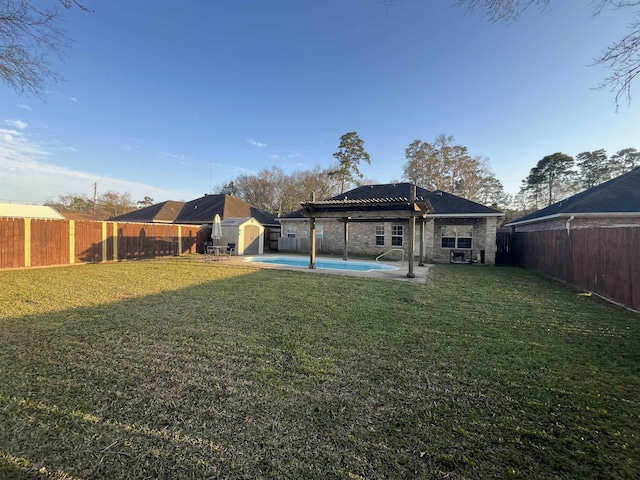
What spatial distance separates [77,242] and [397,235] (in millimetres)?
16521

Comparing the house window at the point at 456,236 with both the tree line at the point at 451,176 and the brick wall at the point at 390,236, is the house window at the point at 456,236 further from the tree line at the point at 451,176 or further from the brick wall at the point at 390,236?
the tree line at the point at 451,176

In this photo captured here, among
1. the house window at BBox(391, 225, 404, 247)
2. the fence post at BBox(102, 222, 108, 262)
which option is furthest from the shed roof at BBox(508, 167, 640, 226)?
the fence post at BBox(102, 222, 108, 262)

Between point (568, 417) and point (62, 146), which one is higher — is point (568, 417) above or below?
below

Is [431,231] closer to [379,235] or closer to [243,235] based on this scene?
[379,235]

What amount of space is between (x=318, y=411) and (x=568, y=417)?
2.05 metres

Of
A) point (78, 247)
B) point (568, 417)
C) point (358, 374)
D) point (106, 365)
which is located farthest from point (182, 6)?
point (568, 417)

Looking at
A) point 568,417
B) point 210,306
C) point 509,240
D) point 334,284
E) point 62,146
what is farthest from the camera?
point 62,146

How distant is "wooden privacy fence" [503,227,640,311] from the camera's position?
5680 millimetres

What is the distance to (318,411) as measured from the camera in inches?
90.5

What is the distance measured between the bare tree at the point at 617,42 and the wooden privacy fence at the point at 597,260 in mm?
3380

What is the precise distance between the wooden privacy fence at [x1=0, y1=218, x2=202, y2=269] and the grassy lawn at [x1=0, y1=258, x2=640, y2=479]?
295 inches

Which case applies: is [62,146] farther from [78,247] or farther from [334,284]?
[334,284]

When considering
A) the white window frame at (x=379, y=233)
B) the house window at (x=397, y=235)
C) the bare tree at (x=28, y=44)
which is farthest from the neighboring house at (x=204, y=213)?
the bare tree at (x=28, y=44)

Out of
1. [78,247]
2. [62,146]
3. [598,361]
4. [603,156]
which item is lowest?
[598,361]
